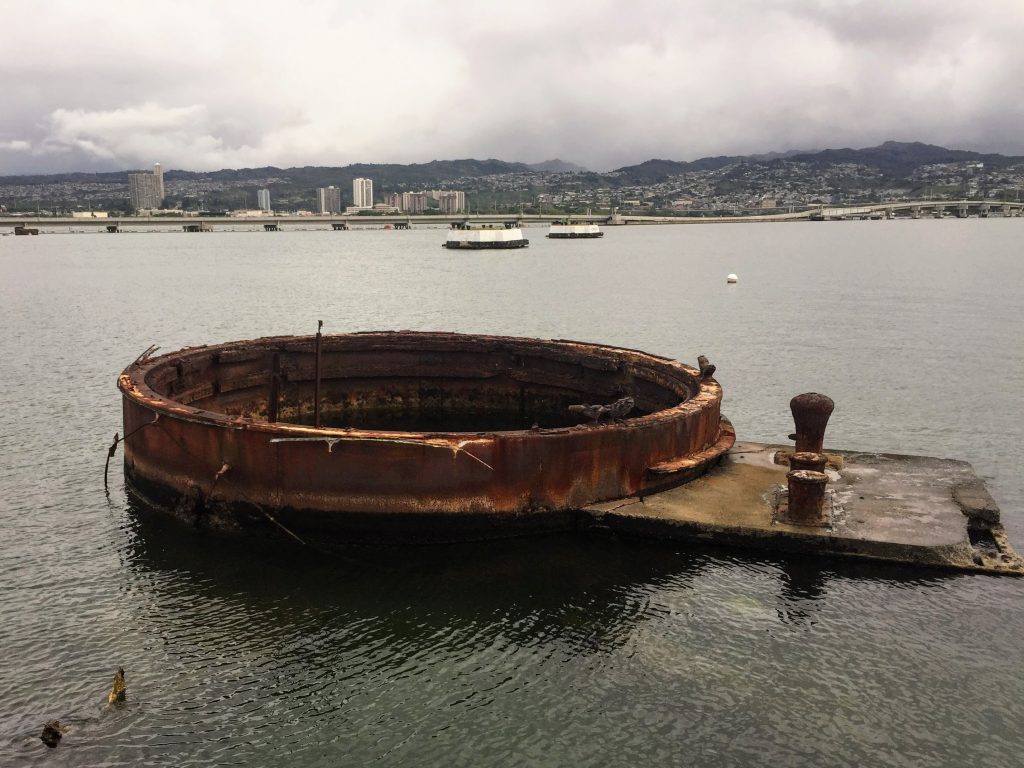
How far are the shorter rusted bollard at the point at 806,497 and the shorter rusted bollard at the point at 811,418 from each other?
5.98ft

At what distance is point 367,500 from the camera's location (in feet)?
36.9

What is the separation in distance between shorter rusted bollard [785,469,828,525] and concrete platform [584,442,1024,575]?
167 mm

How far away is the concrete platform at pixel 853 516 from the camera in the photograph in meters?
10.6

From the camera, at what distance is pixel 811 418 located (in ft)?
42.2

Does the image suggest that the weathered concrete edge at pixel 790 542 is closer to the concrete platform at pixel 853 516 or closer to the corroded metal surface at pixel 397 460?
the concrete platform at pixel 853 516

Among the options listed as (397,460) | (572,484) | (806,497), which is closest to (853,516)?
(806,497)

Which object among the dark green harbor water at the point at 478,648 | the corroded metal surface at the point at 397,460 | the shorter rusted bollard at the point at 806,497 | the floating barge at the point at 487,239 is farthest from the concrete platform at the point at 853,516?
the floating barge at the point at 487,239

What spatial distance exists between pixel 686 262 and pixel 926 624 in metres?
90.0

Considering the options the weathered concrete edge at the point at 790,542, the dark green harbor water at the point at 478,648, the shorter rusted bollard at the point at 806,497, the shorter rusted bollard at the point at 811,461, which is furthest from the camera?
the shorter rusted bollard at the point at 811,461

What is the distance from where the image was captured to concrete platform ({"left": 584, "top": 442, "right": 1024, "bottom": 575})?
1065 centimetres

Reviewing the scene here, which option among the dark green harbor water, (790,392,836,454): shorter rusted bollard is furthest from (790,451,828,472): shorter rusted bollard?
the dark green harbor water

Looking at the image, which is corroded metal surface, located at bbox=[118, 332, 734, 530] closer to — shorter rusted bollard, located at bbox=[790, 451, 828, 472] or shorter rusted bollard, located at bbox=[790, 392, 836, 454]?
shorter rusted bollard, located at bbox=[790, 392, 836, 454]

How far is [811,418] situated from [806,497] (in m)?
2.17

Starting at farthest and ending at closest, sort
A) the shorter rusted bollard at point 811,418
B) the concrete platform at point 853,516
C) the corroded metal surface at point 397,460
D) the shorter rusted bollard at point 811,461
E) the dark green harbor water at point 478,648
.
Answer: the shorter rusted bollard at point 811,418 → the shorter rusted bollard at point 811,461 → the corroded metal surface at point 397,460 → the concrete platform at point 853,516 → the dark green harbor water at point 478,648
